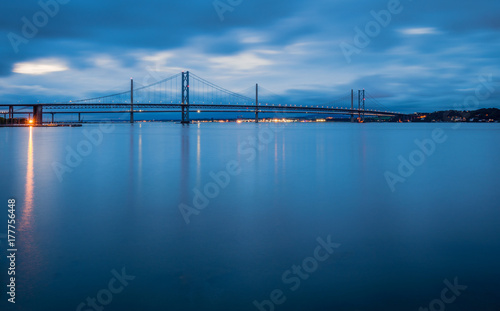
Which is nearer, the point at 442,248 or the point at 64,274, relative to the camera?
the point at 64,274

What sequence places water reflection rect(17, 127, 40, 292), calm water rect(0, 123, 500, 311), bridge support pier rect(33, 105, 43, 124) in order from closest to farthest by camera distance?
calm water rect(0, 123, 500, 311) < water reflection rect(17, 127, 40, 292) < bridge support pier rect(33, 105, 43, 124)

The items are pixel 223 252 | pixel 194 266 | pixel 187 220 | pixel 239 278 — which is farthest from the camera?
pixel 187 220

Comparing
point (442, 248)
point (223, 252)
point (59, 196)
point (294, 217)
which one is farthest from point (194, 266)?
point (59, 196)

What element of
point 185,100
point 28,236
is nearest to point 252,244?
point 28,236

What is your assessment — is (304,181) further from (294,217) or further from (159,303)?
(159,303)

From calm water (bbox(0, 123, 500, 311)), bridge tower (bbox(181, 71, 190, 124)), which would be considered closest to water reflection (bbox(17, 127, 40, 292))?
calm water (bbox(0, 123, 500, 311))

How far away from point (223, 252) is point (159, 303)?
914 mm

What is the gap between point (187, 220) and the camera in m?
4.30

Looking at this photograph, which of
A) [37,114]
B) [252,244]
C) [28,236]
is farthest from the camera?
[37,114]

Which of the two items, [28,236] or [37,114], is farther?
[37,114]

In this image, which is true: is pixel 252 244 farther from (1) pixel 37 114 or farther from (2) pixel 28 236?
(1) pixel 37 114

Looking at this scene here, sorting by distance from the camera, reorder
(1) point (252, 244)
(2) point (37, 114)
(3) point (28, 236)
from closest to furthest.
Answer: (1) point (252, 244), (3) point (28, 236), (2) point (37, 114)

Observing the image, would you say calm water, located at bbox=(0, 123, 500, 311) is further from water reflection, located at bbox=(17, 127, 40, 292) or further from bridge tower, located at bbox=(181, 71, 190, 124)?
bridge tower, located at bbox=(181, 71, 190, 124)

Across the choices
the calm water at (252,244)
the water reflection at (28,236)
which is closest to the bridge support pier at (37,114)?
the calm water at (252,244)
